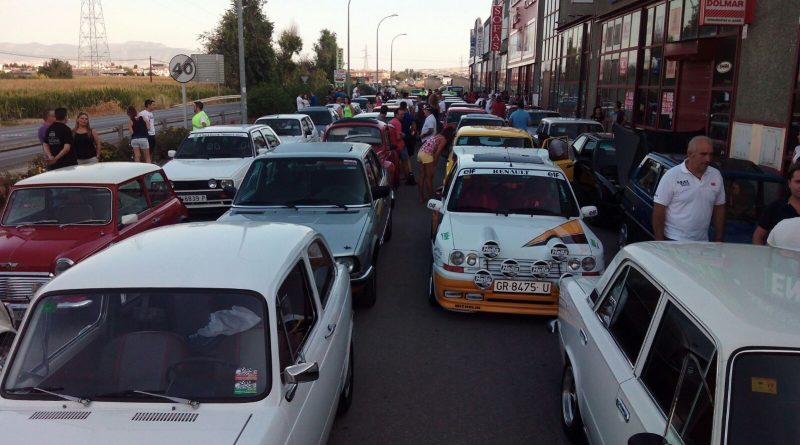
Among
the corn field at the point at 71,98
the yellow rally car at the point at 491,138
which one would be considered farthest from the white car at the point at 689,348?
the corn field at the point at 71,98

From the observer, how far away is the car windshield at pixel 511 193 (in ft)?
24.3

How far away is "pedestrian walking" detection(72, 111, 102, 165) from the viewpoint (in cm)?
1133

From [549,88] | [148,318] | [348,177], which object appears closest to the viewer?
[148,318]

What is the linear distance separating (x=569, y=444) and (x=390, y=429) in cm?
119

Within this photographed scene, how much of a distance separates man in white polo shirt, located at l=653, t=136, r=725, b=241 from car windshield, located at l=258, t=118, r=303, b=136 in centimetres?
1281

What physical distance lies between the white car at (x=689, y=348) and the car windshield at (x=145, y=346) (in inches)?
69.3

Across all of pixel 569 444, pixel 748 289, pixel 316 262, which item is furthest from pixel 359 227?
pixel 748 289

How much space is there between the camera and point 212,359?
10.3ft

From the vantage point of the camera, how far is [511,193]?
298 inches

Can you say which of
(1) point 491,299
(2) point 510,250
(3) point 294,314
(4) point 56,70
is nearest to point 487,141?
(2) point 510,250

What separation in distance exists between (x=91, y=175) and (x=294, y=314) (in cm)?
472

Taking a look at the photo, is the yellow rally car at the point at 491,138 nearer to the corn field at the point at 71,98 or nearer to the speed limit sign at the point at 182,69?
the speed limit sign at the point at 182,69

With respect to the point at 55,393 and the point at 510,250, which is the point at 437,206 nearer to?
the point at 510,250

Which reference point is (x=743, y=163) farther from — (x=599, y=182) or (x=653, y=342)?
(x=653, y=342)
